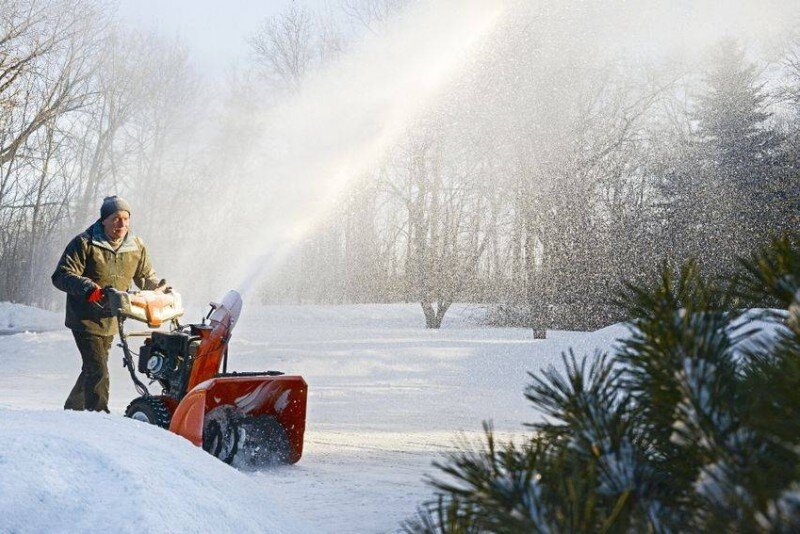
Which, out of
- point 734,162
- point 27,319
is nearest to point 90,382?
point 734,162

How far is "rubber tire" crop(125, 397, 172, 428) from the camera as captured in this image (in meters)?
5.27

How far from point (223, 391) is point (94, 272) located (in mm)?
1954

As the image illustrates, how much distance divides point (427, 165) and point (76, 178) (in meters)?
24.7

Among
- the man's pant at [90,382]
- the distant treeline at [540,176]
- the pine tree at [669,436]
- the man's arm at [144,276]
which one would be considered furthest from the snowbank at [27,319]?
the pine tree at [669,436]

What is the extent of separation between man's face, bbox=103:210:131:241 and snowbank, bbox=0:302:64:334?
1792cm

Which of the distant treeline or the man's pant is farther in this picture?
the distant treeline

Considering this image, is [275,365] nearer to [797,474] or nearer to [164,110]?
[797,474]

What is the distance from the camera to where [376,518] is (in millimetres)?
4074

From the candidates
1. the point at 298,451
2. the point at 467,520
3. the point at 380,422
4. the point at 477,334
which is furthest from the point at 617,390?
the point at 477,334

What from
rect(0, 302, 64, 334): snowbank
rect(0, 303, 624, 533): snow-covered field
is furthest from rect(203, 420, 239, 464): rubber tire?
rect(0, 302, 64, 334): snowbank

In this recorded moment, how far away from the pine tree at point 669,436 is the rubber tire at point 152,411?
4.59 meters

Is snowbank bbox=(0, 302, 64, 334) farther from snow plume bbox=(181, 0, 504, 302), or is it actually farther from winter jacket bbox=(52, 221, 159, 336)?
winter jacket bbox=(52, 221, 159, 336)

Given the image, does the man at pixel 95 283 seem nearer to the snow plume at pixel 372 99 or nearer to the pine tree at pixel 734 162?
the snow plume at pixel 372 99

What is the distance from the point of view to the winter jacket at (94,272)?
19.3ft
